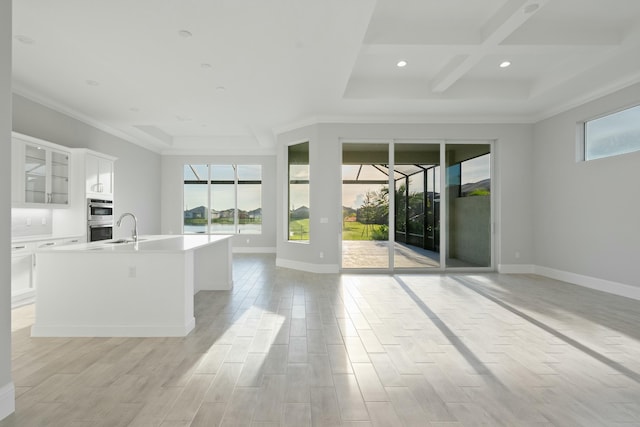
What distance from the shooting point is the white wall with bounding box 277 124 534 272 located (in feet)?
20.5

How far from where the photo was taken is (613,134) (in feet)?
15.9

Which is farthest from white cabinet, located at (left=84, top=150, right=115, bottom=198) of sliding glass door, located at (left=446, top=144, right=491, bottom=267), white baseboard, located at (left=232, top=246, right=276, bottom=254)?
sliding glass door, located at (left=446, top=144, right=491, bottom=267)

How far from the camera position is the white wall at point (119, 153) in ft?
15.9

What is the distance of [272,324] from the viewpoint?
339 centimetres

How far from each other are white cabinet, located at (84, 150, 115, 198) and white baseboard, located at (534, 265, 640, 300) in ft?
26.5

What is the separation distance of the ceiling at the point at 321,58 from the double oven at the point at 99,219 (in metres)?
1.63

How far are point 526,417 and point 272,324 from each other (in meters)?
2.26

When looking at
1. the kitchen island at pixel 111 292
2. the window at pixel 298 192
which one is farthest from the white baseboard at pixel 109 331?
the window at pixel 298 192

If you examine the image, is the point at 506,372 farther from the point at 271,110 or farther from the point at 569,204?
the point at 271,110

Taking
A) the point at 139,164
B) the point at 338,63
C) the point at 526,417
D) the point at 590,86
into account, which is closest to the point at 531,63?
the point at 590,86

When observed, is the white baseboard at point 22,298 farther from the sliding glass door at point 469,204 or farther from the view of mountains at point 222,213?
the sliding glass door at point 469,204

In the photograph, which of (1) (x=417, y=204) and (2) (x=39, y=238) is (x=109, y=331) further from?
(1) (x=417, y=204)

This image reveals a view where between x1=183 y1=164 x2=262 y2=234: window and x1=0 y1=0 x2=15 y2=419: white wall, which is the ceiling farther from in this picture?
x1=183 y1=164 x2=262 y2=234: window

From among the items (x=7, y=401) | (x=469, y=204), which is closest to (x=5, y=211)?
(x=7, y=401)
